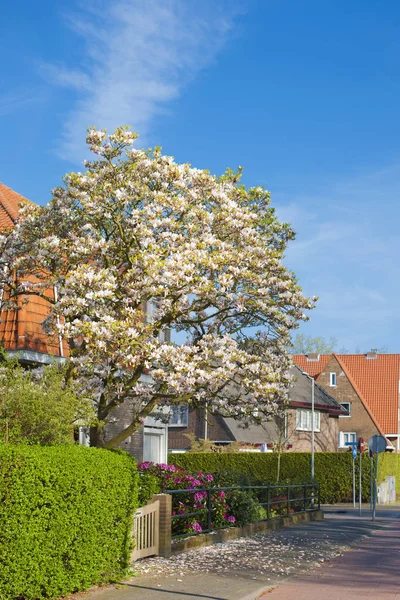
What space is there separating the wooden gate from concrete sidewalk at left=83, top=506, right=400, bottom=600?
274 millimetres

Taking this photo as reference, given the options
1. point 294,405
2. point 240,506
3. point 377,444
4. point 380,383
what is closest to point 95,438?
point 240,506

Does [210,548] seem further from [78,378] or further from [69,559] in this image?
[69,559]

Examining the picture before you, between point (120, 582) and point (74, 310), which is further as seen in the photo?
point (74, 310)

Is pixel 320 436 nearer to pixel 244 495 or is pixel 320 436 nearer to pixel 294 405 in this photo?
Result: pixel 294 405

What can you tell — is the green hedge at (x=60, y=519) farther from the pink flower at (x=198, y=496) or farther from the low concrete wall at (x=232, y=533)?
the pink flower at (x=198, y=496)

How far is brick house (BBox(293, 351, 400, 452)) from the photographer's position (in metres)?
61.5

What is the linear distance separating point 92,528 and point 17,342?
878cm

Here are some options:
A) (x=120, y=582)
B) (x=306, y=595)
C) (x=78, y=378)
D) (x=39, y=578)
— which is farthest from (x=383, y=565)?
(x=39, y=578)

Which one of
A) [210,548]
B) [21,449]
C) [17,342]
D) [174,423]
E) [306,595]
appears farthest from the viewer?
[174,423]

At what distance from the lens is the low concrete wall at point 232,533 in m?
16.0

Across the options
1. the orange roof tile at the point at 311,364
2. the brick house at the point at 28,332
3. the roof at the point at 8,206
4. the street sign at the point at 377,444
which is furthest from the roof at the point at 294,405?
the brick house at the point at 28,332

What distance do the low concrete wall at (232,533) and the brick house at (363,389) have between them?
35.7 meters

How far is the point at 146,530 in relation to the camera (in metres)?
14.5

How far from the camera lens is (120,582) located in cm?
1205
